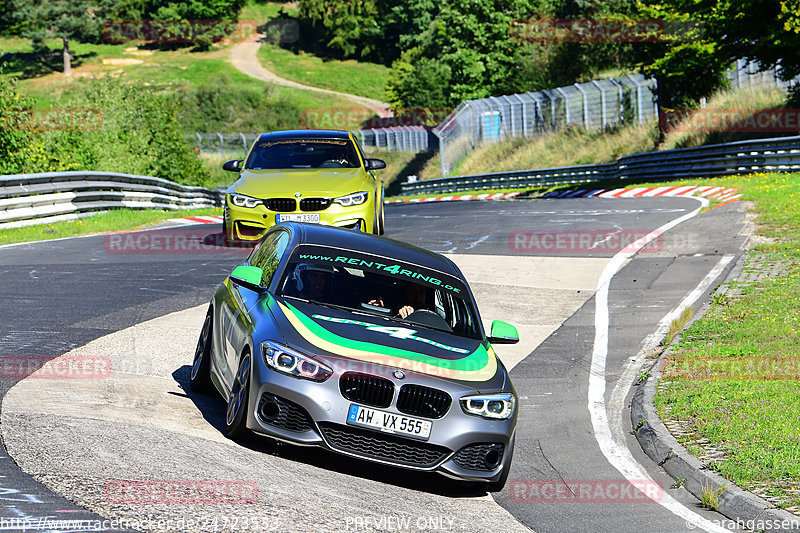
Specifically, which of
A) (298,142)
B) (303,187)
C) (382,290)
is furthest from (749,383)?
(298,142)

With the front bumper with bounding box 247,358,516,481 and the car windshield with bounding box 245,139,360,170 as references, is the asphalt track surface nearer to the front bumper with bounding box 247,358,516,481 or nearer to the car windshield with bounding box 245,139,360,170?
the front bumper with bounding box 247,358,516,481

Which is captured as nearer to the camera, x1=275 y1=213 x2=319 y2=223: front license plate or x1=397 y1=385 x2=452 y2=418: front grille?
x1=397 y1=385 x2=452 y2=418: front grille

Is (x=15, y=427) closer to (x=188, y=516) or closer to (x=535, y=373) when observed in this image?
(x=188, y=516)

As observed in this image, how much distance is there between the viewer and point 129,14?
5089 inches

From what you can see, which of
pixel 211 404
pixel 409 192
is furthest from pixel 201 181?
pixel 211 404

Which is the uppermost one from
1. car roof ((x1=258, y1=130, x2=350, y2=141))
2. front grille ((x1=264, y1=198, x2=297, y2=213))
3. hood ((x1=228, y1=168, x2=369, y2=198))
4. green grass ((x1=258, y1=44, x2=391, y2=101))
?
car roof ((x1=258, y1=130, x2=350, y2=141))

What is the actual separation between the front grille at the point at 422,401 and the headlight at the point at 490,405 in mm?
146

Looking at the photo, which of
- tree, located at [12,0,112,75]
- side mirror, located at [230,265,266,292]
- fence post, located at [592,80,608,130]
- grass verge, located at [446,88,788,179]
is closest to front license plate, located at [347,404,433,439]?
side mirror, located at [230,265,266,292]

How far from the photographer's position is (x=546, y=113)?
53656mm

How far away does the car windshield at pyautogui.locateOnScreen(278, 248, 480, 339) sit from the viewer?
8.02m

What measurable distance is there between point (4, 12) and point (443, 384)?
12219 centimetres

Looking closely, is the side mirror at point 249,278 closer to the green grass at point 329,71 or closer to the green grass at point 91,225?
the green grass at point 91,225

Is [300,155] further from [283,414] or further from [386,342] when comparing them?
[283,414]

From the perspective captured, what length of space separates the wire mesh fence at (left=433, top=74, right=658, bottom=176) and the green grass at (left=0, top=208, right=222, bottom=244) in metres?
26.0
